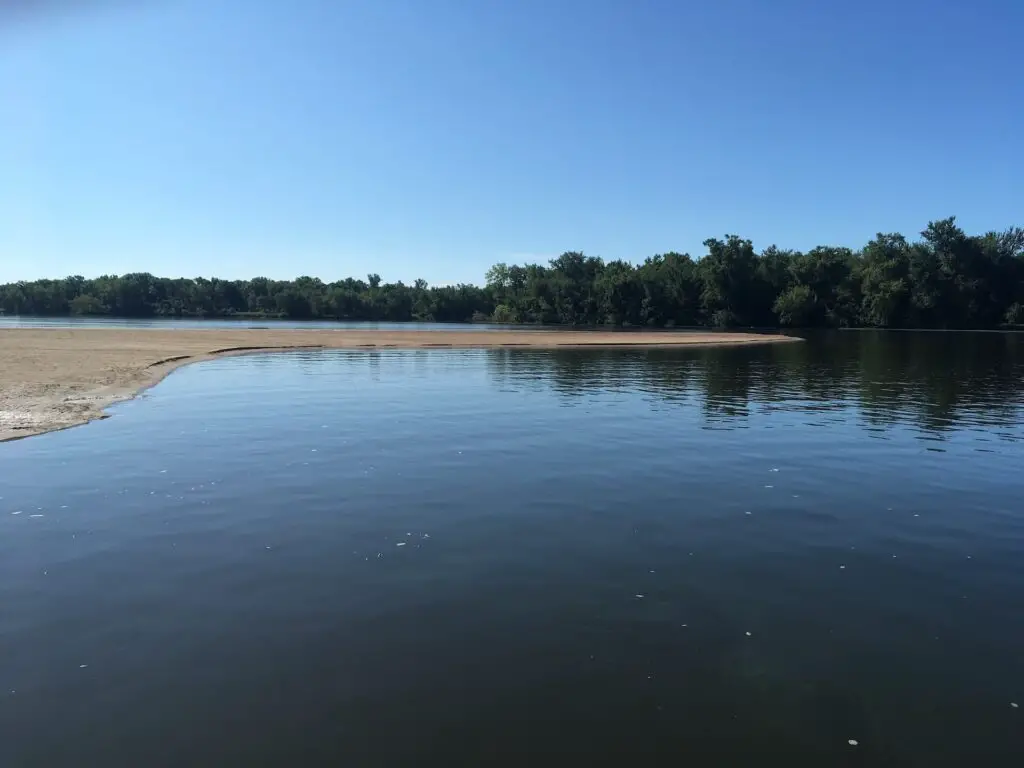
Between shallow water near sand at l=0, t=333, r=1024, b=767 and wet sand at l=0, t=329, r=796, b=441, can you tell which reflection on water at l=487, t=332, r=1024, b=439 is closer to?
shallow water near sand at l=0, t=333, r=1024, b=767

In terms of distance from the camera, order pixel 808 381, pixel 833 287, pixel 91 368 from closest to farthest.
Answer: pixel 91 368 < pixel 808 381 < pixel 833 287

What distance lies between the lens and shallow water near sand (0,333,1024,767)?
5941 mm

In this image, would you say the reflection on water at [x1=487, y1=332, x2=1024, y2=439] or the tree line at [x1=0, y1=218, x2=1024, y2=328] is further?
the tree line at [x1=0, y1=218, x2=1024, y2=328]

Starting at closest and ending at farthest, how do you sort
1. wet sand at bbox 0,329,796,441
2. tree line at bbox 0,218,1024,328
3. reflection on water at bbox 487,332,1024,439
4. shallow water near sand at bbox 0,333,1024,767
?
1. shallow water near sand at bbox 0,333,1024,767
2. wet sand at bbox 0,329,796,441
3. reflection on water at bbox 487,332,1024,439
4. tree line at bbox 0,218,1024,328

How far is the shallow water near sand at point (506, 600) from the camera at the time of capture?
234 inches

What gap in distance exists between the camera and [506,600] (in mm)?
8453

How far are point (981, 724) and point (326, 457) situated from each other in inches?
527

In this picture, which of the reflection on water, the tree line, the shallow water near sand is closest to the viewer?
the shallow water near sand

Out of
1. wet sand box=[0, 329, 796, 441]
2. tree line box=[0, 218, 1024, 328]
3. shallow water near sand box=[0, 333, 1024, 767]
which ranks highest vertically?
tree line box=[0, 218, 1024, 328]

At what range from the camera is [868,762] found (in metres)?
5.62

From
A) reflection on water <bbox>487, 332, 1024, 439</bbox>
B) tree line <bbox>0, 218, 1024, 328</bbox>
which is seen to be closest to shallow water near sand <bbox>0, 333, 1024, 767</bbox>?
reflection on water <bbox>487, 332, 1024, 439</bbox>

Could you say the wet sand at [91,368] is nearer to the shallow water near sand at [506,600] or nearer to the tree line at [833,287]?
the shallow water near sand at [506,600]

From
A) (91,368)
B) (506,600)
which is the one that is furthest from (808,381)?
(91,368)

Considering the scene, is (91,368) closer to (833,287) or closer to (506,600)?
(506,600)
